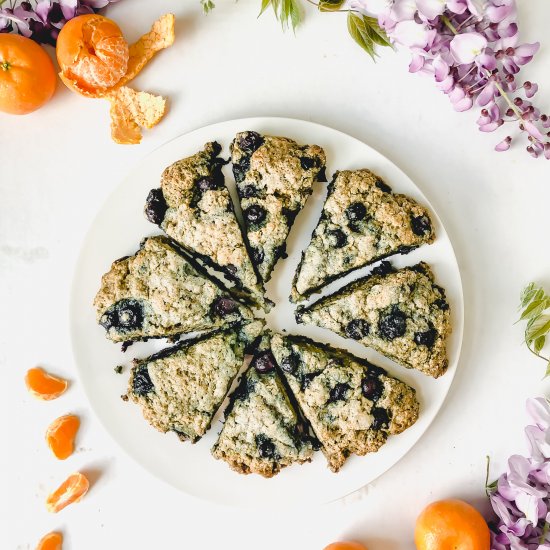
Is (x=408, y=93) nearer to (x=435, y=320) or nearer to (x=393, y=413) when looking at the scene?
(x=435, y=320)

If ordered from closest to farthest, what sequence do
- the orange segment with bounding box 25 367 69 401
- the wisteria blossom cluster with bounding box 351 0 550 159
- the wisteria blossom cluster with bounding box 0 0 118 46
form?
the wisteria blossom cluster with bounding box 351 0 550 159, the wisteria blossom cluster with bounding box 0 0 118 46, the orange segment with bounding box 25 367 69 401

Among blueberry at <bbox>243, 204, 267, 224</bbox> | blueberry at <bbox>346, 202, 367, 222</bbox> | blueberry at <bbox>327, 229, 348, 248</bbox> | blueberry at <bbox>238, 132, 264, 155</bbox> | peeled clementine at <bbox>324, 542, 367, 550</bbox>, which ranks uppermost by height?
blueberry at <bbox>238, 132, 264, 155</bbox>

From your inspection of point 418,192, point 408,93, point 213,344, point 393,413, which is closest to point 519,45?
point 408,93

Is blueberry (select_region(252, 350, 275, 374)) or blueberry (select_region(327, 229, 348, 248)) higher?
blueberry (select_region(327, 229, 348, 248))

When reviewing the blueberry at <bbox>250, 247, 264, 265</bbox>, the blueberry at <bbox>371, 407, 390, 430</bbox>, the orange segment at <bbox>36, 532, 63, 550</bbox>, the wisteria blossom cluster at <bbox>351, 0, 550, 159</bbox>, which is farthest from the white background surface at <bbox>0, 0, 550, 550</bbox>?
the blueberry at <bbox>250, 247, 264, 265</bbox>

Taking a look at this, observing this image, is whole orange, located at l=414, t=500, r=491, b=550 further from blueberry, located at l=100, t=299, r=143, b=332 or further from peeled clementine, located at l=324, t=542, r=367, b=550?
blueberry, located at l=100, t=299, r=143, b=332

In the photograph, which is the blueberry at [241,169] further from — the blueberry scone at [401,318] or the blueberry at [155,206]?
the blueberry scone at [401,318]
